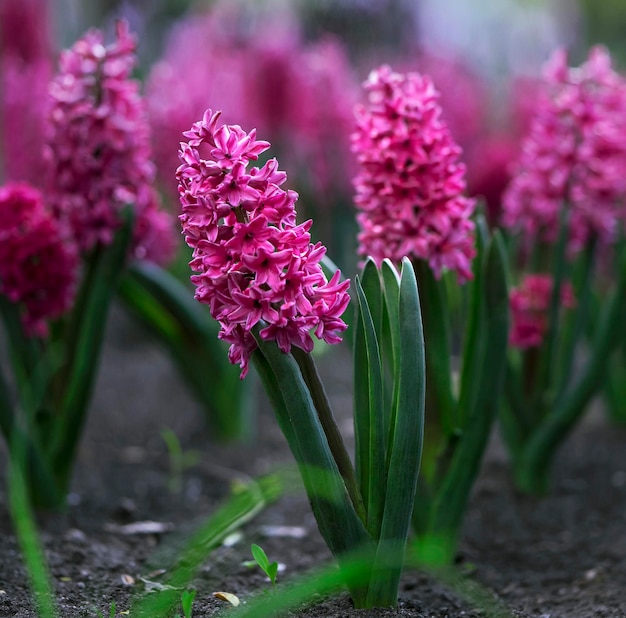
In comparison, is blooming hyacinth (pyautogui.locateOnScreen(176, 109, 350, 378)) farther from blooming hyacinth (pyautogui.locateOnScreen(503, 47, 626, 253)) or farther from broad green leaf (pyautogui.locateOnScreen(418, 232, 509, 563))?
blooming hyacinth (pyautogui.locateOnScreen(503, 47, 626, 253))

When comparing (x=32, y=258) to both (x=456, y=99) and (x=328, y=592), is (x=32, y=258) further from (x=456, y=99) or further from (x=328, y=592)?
(x=456, y=99)

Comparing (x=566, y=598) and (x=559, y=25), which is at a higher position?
(x=559, y=25)

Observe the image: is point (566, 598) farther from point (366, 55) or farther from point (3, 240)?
point (366, 55)

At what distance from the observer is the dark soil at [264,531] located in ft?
6.15

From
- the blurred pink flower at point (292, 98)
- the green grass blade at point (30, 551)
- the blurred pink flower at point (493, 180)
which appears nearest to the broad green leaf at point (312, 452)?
the green grass blade at point (30, 551)

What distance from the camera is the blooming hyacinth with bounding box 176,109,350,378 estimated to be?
1.42 metres

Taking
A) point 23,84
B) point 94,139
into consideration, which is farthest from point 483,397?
point 23,84

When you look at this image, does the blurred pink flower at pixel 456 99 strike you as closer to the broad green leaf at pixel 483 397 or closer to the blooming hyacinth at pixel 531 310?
the blooming hyacinth at pixel 531 310

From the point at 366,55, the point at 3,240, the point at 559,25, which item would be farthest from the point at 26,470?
the point at 559,25

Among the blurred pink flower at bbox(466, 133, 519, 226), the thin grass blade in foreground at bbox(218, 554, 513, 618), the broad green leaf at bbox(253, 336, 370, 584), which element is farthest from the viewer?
the blurred pink flower at bbox(466, 133, 519, 226)

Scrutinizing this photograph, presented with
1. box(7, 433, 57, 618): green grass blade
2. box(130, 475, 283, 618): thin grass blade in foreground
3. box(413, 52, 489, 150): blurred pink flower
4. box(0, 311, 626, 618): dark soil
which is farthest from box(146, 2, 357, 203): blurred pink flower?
box(130, 475, 283, 618): thin grass blade in foreground

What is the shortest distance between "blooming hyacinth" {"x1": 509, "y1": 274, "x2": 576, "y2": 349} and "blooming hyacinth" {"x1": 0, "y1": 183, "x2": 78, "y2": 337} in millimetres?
1192

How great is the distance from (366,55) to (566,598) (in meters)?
4.94

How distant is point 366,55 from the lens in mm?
6367
